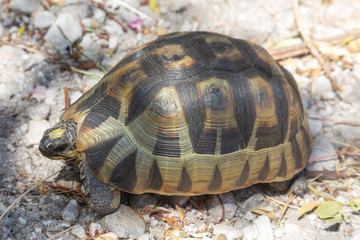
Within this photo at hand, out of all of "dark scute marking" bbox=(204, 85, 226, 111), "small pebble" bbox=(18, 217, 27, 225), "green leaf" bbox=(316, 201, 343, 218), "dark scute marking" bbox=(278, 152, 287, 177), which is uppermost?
"dark scute marking" bbox=(204, 85, 226, 111)

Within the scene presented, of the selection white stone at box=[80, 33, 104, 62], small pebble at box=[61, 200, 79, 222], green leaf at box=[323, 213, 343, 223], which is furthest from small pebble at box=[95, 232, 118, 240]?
white stone at box=[80, 33, 104, 62]

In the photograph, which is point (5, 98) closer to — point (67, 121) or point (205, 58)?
point (67, 121)

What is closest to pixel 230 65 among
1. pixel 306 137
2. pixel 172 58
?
pixel 172 58

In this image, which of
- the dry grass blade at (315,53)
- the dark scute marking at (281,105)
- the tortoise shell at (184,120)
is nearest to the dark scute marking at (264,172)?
the tortoise shell at (184,120)

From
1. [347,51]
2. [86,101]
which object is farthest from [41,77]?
[347,51]

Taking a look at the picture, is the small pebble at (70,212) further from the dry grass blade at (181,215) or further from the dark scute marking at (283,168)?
the dark scute marking at (283,168)

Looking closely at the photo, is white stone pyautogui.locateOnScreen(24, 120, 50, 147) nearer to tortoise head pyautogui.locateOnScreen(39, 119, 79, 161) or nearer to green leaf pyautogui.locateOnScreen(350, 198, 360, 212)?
tortoise head pyautogui.locateOnScreen(39, 119, 79, 161)

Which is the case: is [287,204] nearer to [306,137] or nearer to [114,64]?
[306,137]
